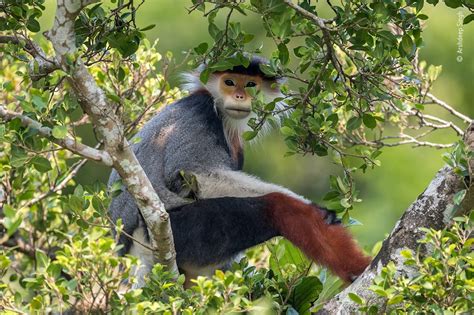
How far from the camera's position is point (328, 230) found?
5145 mm

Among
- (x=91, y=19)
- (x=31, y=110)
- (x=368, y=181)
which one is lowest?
(x=368, y=181)

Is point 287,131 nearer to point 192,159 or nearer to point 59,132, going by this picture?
point 59,132

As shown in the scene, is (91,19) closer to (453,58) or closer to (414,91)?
(414,91)

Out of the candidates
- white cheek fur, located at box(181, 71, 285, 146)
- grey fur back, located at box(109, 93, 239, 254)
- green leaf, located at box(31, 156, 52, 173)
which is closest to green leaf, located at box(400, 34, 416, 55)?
green leaf, located at box(31, 156, 52, 173)

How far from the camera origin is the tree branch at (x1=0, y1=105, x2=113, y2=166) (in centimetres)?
387

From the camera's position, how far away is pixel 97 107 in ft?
12.9

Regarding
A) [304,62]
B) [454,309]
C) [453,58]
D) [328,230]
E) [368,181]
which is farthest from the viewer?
[368,181]

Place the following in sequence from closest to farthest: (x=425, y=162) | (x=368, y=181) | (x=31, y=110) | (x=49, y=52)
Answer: (x=31, y=110)
(x=49, y=52)
(x=425, y=162)
(x=368, y=181)

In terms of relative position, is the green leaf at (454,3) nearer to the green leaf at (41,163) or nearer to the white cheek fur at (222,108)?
the green leaf at (41,163)

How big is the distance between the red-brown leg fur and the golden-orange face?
3.23 ft

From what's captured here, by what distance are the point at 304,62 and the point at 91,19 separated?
101 cm

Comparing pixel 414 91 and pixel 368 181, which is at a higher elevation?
pixel 414 91

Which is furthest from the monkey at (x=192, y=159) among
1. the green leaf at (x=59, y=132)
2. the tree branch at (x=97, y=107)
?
the green leaf at (x=59, y=132)

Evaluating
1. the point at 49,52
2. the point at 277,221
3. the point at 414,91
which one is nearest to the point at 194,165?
the point at 277,221
